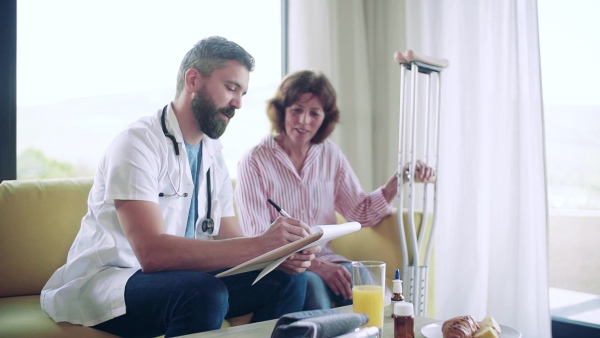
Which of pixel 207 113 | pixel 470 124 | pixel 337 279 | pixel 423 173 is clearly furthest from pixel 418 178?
pixel 207 113

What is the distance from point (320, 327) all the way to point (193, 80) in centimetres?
101

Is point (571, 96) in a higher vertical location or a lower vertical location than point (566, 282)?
higher

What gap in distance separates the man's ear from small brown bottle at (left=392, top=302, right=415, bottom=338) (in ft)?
3.16

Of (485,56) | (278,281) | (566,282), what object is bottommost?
(566,282)

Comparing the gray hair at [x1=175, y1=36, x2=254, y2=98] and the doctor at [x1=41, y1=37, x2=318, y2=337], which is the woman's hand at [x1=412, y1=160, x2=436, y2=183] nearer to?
the doctor at [x1=41, y1=37, x2=318, y2=337]

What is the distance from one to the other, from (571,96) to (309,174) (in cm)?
126

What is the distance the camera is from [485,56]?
9.77 ft

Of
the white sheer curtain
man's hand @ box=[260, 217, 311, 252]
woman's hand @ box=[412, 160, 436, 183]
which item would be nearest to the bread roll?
man's hand @ box=[260, 217, 311, 252]

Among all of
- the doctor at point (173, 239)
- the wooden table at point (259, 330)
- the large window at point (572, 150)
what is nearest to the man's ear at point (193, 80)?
the doctor at point (173, 239)

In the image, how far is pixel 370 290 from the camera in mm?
1450

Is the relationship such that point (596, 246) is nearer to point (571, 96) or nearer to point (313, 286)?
point (571, 96)

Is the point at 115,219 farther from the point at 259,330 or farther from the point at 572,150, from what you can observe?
the point at 572,150

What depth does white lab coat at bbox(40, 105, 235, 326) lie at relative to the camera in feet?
5.55

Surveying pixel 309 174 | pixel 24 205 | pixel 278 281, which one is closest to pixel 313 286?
pixel 278 281
